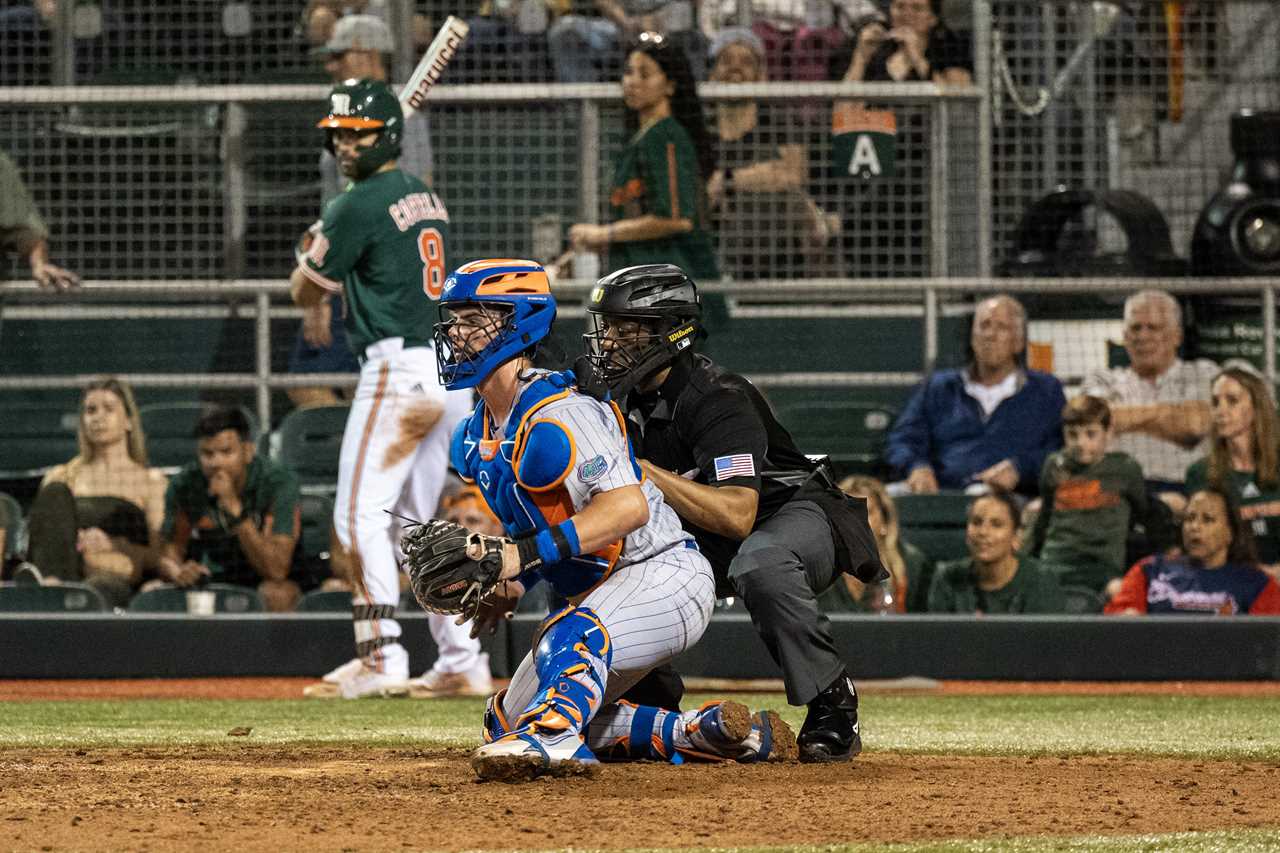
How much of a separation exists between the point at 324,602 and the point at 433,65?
2442 mm

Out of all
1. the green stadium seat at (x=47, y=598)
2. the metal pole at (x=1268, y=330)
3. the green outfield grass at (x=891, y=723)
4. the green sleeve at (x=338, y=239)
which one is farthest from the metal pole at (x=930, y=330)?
the green stadium seat at (x=47, y=598)

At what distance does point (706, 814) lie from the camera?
12.4 ft

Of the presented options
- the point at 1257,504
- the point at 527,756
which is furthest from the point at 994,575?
the point at 527,756

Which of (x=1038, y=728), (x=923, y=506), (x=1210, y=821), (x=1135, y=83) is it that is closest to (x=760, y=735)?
(x=1210, y=821)

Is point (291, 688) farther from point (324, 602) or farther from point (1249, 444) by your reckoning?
point (1249, 444)

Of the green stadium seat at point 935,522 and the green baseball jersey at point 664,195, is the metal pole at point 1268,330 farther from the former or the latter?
the green baseball jersey at point 664,195

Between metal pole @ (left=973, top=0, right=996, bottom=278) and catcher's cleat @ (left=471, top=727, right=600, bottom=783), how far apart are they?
5041mm

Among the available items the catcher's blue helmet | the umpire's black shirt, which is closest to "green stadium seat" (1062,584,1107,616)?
the umpire's black shirt

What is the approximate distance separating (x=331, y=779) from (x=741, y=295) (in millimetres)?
4730

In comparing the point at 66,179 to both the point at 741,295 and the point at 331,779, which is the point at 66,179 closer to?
the point at 741,295

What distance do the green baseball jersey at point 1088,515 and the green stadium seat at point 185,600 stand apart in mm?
3533

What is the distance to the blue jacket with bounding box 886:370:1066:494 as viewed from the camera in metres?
8.36

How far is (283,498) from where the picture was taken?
26.7 ft

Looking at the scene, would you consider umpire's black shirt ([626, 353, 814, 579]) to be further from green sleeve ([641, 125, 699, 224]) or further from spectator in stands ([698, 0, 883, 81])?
spectator in stands ([698, 0, 883, 81])
